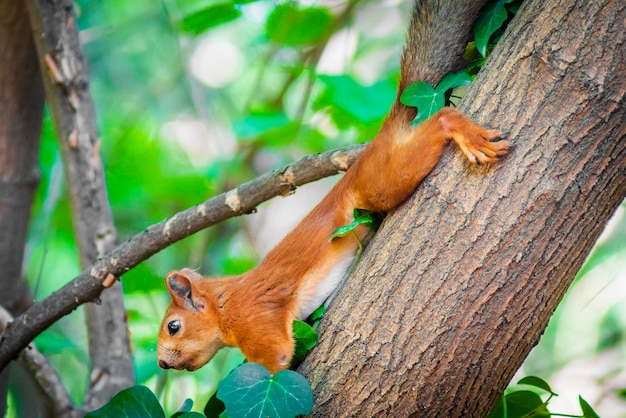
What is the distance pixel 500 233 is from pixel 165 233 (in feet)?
3.84

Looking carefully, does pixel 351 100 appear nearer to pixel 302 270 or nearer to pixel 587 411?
pixel 302 270

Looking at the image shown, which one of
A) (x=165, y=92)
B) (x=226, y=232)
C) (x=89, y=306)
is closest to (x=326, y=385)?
(x=89, y=306)

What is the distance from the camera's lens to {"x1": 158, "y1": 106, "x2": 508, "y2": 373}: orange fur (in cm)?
162

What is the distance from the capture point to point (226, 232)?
4012 millimetres

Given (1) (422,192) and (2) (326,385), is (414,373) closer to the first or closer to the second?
(2) (326,385)

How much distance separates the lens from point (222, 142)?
174 inches

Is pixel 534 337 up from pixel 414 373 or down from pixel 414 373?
up

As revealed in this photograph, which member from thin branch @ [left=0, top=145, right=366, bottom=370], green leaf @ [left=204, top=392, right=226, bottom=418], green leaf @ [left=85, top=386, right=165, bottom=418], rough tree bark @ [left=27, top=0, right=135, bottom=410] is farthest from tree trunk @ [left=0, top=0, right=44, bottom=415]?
green leaf @ [left=204, top=392, right=226, bottom=418]

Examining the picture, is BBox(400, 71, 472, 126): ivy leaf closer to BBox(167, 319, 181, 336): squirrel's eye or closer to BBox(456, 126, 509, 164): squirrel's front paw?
BBox(456, 126, 509, 164): squirrel's front paw

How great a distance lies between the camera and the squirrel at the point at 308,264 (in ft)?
5.36

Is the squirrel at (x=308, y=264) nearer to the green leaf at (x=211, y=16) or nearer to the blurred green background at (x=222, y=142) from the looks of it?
the blurred green background at (x=222, y=142)

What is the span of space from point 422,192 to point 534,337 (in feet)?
1.46

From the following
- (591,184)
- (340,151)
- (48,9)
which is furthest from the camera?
(48,9)

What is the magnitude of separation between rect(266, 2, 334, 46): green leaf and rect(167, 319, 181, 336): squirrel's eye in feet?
4.66
